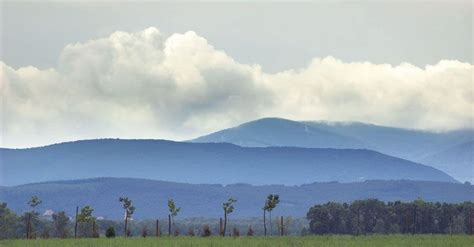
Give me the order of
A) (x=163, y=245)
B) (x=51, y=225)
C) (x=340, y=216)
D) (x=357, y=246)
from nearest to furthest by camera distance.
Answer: (x=357, y=246)
(x=163, y=245)
(x=340, y=216)
(x=51, y=225)

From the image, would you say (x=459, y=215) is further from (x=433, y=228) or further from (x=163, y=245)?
(x=163, y=245)

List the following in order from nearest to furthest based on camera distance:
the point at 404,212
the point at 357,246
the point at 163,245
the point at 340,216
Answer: the point at 357,246
the point at 163,245
the point at 404,212
the point at 340,216

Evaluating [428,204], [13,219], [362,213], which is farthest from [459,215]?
[13,219]

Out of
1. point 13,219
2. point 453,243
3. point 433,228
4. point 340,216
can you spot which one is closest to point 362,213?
point 340,216

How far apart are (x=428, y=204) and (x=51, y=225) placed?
8609cm

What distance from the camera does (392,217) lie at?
162000mm

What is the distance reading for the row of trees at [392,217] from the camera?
157 m

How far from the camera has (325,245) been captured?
207 feet

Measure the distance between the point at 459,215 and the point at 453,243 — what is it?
100255 mm

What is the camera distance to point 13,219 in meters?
165

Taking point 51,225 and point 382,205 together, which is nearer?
point 382,205

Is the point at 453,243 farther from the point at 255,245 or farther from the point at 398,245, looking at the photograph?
the point at 255,245

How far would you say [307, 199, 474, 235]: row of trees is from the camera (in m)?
157

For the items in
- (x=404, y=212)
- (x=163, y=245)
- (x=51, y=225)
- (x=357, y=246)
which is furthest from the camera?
(x=51, y=225)
